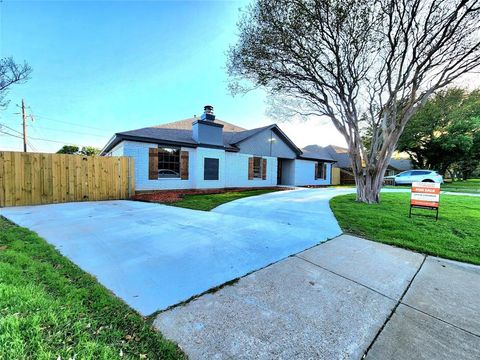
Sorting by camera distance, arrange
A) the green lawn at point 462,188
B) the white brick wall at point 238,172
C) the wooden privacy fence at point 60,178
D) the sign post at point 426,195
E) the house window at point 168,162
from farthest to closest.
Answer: the green lawn at point 462,188
the white brick wall at point 238,172
the house window at point 168,162
the wooden privacy fence at point 60,178
the sign post at point 426,195

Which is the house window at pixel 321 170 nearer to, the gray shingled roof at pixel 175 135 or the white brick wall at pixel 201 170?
the white brick wall at pixel 201 170

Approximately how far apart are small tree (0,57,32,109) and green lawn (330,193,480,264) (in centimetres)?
1302

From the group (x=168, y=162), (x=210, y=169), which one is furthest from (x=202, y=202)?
(x=210, y=169)

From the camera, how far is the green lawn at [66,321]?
1.47 metres

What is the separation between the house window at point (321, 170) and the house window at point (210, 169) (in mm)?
11670

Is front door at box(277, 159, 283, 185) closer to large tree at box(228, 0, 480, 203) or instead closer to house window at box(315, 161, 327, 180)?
house window at box(315, 161, 327, 180)

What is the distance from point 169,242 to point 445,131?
29.9 m

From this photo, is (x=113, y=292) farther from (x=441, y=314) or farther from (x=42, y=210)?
(x=42, y=210)


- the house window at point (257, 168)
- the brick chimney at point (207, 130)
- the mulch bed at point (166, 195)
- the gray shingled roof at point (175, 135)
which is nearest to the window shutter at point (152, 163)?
the gray shingled roof at point (175, 135)

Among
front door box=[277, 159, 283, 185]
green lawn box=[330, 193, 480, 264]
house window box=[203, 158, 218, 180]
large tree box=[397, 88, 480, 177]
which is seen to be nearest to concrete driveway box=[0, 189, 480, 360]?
green lawn box=[330, 193, 480, 264]

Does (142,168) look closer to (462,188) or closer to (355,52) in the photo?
(355,52)

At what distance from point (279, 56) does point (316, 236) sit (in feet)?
22.8

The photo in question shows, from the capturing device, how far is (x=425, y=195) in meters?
6.05

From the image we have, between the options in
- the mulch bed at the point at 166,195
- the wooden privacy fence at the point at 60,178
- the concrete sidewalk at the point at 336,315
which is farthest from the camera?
the mulch bed at the point at 166,195
